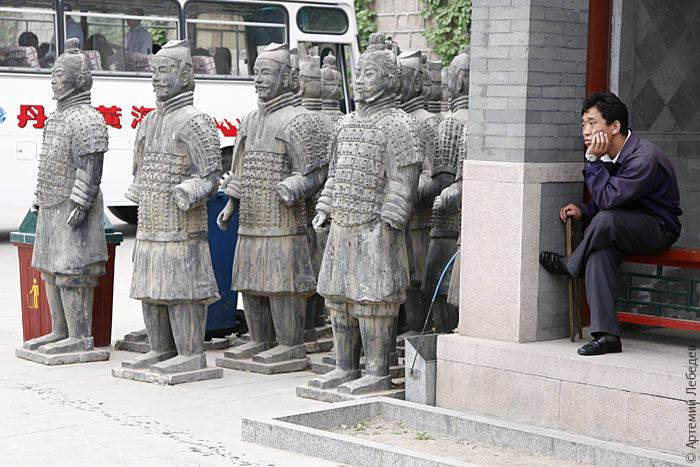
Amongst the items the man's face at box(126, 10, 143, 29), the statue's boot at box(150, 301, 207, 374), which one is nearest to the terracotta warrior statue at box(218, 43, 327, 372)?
the statue's boot at box(150, 301, 207, 374)

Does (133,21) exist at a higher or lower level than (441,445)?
higher

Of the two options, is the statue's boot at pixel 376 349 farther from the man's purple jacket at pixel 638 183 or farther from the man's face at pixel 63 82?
the man's face at pixel 63 82

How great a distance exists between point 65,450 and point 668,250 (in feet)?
11.2

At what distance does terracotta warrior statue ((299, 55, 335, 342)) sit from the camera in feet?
30.5

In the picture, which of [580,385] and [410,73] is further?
[410,73]

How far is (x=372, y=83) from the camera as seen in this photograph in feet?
26.9

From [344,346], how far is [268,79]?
202 centimetres

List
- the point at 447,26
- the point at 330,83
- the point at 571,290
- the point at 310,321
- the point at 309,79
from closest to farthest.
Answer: the point at 571,290, the point at 310,321, the point at 309,79, the point at 330,83, the point at 447,26

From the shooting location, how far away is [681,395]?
660 cm

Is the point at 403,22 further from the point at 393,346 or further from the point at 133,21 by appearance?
the point at 393,346

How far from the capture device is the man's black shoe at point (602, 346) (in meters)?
7.11

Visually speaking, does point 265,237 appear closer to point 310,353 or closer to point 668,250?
point 310,353

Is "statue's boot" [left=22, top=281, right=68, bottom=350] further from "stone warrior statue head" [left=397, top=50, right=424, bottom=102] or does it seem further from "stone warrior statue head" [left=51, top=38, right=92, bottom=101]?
"stone warrior statue head" [left=397, top=50, right=424, bottom=102]

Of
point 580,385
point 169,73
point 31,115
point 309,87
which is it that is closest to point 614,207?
point 580,385
